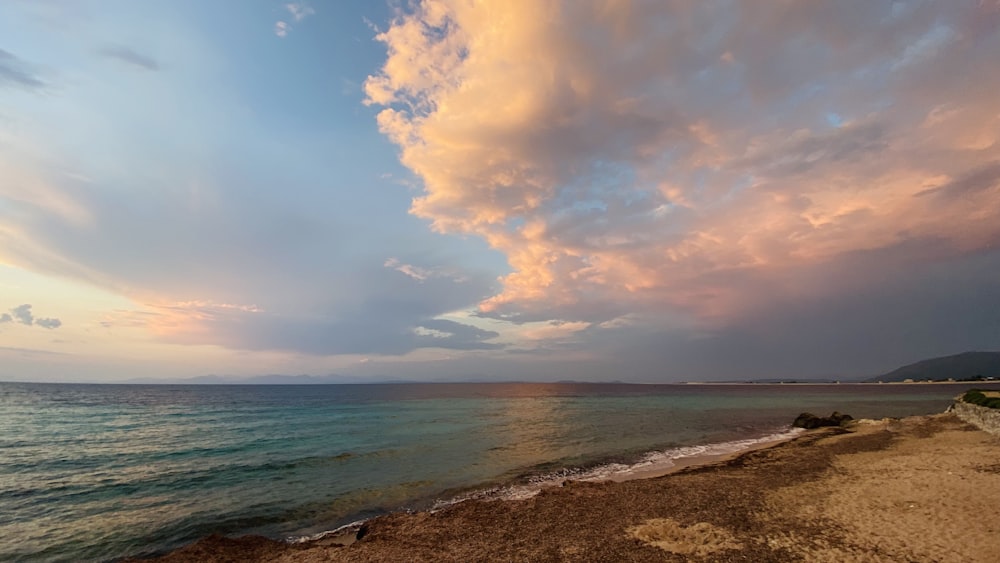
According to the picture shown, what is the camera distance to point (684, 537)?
40.7ft

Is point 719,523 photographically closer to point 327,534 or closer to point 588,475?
point 588,475

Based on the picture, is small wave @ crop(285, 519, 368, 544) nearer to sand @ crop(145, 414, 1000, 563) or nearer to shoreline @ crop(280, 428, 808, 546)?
shoreline @ crop(280, 428, 808, 546)

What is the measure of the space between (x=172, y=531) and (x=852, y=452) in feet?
115

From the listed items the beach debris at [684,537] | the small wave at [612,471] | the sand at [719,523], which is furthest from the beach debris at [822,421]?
the beach debris at [684,537]

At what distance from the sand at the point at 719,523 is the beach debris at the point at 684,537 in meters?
0.05

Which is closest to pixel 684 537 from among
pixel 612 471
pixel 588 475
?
pixel 588 475

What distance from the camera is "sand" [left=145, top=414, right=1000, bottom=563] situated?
1135cm

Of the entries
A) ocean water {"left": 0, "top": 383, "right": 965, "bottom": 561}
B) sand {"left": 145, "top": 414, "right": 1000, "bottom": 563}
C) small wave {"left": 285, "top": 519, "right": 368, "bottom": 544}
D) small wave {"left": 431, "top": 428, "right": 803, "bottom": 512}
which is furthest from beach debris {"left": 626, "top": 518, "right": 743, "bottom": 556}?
small wave {"left": 285, "top": 519, "right": 368, "bottom": 544}

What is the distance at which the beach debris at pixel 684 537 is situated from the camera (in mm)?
11562

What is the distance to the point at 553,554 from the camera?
38.0ft

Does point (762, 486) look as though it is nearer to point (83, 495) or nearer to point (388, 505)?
point (388, 505)

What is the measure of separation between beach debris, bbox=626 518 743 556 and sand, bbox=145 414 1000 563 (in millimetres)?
50

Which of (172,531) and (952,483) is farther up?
(952,483)

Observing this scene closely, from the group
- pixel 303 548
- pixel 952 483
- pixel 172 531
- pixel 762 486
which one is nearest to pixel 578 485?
pixel 762 486
